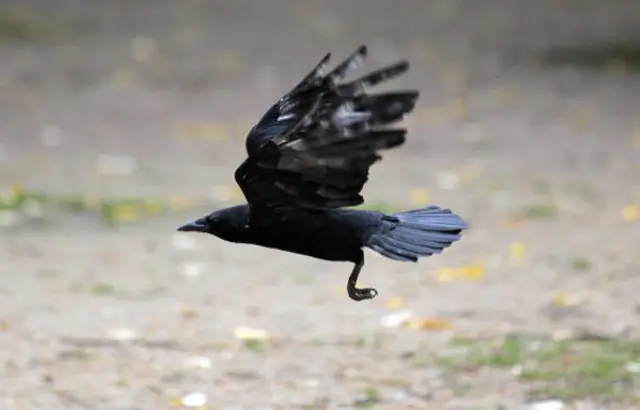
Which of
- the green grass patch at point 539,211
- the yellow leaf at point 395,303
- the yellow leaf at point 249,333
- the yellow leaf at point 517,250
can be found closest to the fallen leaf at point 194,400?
the yellow leaf at point 249,333

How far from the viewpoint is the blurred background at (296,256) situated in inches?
220

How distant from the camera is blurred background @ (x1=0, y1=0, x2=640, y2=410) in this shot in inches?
220

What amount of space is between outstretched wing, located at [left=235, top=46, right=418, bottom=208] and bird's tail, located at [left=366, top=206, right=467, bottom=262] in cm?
21

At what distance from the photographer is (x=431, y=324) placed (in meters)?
6.43

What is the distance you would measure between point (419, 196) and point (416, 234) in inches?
229

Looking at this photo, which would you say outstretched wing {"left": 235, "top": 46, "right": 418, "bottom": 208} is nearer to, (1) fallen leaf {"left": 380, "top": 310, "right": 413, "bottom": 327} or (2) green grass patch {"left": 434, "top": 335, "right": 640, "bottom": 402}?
(2) green grass patch {"left": 434, "top": 335, "right": 640, "bottom": 402}

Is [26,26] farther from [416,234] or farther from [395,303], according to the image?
[416,234]

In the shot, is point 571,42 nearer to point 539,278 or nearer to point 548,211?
point 548,211

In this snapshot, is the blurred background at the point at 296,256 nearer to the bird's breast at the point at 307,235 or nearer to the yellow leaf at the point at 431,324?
the yellow leaf at the point at 431,324

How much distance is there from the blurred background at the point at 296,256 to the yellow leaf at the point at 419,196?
0.03 metres

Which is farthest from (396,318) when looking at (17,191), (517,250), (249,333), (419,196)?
(17,191)

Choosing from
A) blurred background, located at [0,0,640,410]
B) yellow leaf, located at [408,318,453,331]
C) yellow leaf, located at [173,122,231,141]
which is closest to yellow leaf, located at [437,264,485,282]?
blurred background, located at [0,0,640,410]

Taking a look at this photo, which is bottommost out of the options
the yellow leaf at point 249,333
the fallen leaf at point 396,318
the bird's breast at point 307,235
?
the bird's breast at point 307,235

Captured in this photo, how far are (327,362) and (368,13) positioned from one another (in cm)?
1171
